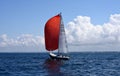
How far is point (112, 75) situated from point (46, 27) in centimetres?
3432

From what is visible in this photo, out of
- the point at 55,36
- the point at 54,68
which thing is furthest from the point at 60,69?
the point at 55,36

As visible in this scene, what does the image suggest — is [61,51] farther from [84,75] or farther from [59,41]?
[84,75]

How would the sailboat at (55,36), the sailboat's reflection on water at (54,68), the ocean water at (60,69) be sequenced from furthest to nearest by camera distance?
the sailboat at (55,36), the sailboat's reflection on water at (54,68), the ocean water at (60,69)

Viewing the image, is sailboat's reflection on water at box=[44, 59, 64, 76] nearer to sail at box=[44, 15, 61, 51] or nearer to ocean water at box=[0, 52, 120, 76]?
ocean water at box=[0, 52, 120, 76]

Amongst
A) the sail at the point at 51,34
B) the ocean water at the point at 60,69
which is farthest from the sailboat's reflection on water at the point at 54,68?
the sail at the point at 51,34

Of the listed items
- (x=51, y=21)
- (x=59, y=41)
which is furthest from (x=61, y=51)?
(x=51, y=21)

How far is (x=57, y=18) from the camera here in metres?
84.7

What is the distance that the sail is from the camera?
83.0 m

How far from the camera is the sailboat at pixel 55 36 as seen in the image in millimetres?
82562

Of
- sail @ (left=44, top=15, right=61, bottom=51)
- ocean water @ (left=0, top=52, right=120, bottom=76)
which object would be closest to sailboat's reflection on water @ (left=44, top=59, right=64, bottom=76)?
ocean water @ (left=0, top=52, right=120, bottom=76)

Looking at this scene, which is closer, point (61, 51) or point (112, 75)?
point (112, 75)

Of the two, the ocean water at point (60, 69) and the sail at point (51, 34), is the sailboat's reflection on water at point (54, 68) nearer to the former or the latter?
the ocean water at point (60, 69)

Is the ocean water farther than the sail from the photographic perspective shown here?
No

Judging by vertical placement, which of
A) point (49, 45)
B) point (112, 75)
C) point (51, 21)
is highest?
point (51, 21)
